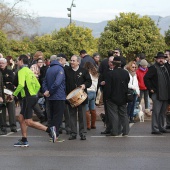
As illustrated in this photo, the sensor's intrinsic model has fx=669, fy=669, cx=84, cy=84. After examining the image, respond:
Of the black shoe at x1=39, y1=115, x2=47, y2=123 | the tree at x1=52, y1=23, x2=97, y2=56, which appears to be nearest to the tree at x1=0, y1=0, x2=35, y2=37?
the tree at x1=52, y1=23, x2=97, y2=56

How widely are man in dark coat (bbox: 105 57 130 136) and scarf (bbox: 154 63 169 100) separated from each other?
2.93 feet

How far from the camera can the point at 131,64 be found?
18.0 metres

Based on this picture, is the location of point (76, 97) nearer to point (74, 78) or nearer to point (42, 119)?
point (74, 78)

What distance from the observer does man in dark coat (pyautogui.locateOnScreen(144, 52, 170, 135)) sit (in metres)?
15.6

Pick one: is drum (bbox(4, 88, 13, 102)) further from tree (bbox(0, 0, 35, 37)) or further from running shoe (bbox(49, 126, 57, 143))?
tree (bbox(0, 0, 35, 37))

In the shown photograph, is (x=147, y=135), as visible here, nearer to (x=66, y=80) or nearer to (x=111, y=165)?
(x=66, y=80)

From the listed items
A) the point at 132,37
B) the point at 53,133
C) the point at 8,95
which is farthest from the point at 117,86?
the point at 132,37

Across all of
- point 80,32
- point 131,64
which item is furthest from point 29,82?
point 80,32

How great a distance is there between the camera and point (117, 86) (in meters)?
15.2

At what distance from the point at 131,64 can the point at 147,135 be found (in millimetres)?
3158

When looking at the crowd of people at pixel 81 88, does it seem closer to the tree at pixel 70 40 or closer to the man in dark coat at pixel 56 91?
the man in dark coat at pixel 56 91

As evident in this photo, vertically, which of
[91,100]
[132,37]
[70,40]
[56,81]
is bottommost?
[91,100]

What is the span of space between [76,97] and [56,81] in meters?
0.63

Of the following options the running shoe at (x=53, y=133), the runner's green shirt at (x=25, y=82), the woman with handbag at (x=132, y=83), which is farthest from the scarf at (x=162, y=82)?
the runner's green shirt at (x=25, y=82)
